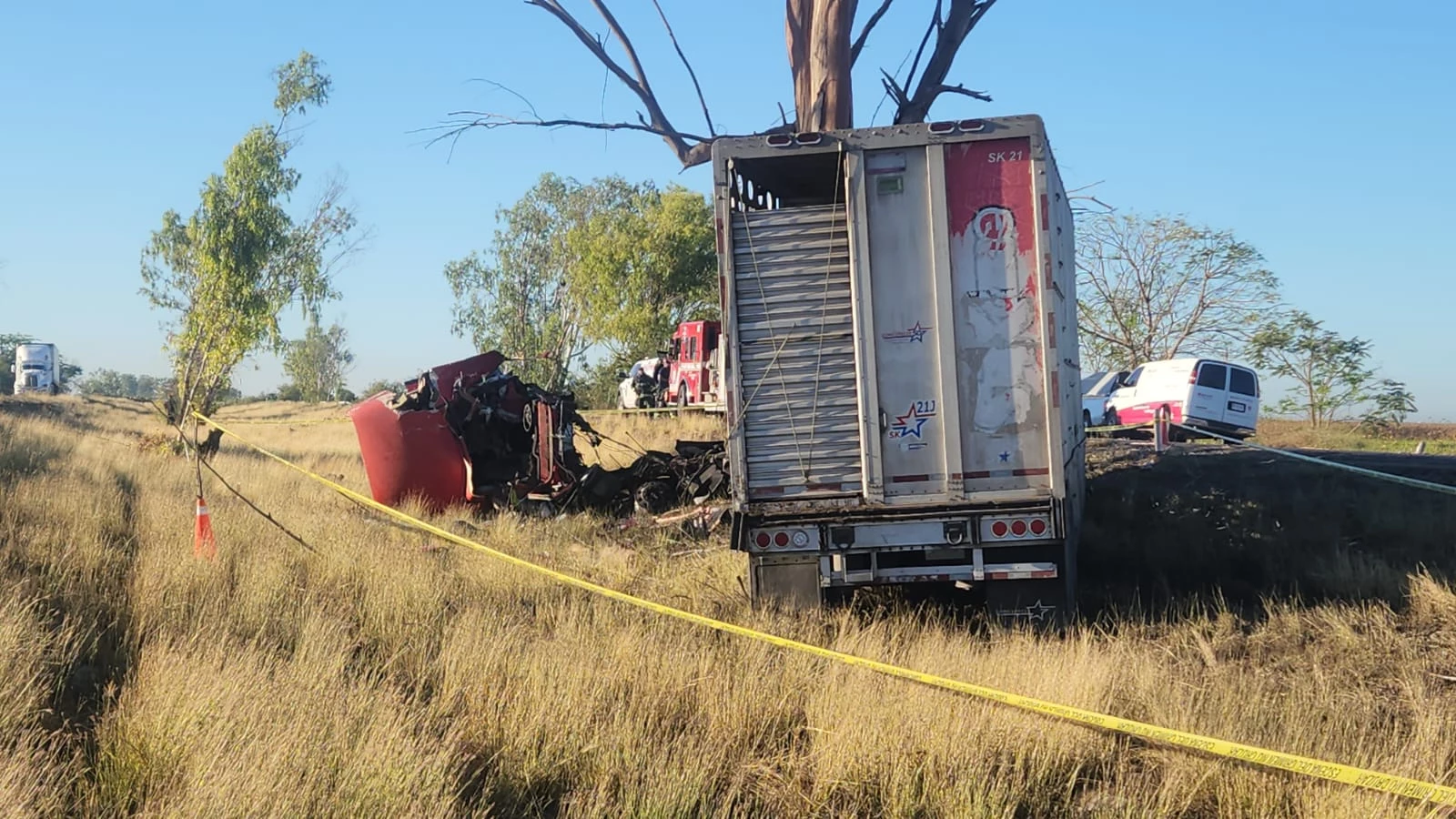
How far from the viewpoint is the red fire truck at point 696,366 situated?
3123 centimetres

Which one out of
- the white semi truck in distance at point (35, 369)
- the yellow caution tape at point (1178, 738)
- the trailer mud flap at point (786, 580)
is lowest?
the yellow caution tape at point (1178, 738)

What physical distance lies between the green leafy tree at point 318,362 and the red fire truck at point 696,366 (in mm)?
60734

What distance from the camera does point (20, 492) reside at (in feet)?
30.8

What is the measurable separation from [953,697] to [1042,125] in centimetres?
370

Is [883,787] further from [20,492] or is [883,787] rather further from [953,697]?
[20,492]

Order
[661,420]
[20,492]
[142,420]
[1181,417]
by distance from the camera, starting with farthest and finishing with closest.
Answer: [142,420]
[661,420]
[1181,417]
[20,492]

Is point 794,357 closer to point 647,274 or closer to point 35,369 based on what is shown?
point 647,274

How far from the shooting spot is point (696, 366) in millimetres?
32000

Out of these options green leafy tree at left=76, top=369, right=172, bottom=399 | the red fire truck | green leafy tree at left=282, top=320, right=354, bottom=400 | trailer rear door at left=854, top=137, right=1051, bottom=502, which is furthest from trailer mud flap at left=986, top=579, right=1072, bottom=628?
green leafy tree at left=76, top=369, right=172, bottom=399

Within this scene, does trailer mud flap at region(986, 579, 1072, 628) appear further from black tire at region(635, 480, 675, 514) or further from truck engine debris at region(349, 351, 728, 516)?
black tire at region(635, 480, 675, 514)

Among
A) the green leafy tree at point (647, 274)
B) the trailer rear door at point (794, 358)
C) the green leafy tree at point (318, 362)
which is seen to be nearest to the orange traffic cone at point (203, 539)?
the trailer rear door at point (794, 358)

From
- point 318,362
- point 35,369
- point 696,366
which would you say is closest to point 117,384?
point 318,362

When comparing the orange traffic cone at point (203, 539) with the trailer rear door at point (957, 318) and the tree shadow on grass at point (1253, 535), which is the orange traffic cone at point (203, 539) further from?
the tree shadow on grass at point (1253, 535)

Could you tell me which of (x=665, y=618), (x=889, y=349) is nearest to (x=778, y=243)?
(x=889, y=349)
